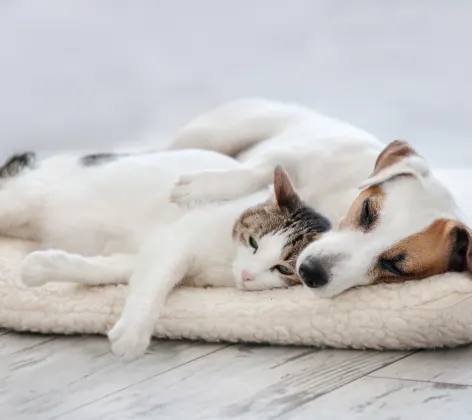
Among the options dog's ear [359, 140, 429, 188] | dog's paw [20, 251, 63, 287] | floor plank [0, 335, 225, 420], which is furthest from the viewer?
dog's paw [20, 251, 63, 287]

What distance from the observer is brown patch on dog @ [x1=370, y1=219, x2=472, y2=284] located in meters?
1.69

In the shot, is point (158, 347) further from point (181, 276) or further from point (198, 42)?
point (198, 42)

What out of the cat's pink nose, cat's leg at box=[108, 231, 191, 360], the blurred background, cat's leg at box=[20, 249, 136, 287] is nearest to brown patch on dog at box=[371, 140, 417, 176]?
the cat's pink nose

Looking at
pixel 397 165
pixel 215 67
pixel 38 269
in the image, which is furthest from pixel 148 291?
pixel 215 67

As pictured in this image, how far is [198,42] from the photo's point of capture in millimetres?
2943

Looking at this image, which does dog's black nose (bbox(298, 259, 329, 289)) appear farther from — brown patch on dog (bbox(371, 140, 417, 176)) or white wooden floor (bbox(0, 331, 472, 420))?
brown patch on dog (bbox(371, 140, 417, 176))

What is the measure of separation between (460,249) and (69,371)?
2.50 feet

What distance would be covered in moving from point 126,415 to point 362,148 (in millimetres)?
961

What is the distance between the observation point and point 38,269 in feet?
6.20

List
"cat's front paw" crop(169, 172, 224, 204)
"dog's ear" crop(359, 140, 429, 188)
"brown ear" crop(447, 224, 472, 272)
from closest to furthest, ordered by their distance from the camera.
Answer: "brown ear" crop(447, 224, 472, 272)
"dog's ear" crop(359, 140, 429, 188)
"cat's front paw" crop(169, 172, 224, 204)

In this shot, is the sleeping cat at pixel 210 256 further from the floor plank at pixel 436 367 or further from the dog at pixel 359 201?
the floor plank at pixel 436 367

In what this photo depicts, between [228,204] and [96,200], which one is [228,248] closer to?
[228,204]

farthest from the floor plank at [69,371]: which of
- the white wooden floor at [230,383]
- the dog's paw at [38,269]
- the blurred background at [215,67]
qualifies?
the blurred background at [215,67]

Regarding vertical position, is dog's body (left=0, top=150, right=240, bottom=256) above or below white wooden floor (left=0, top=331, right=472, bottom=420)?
above
